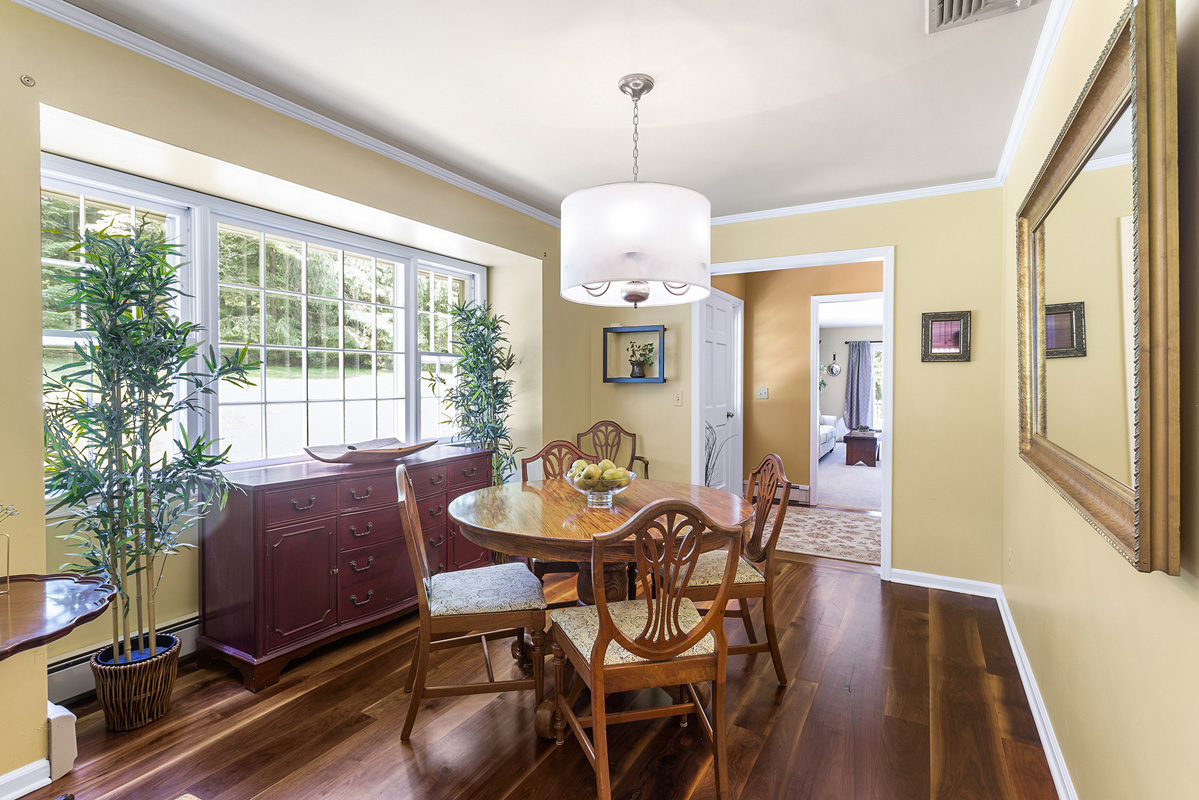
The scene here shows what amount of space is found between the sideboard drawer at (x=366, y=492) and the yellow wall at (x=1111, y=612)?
280cm

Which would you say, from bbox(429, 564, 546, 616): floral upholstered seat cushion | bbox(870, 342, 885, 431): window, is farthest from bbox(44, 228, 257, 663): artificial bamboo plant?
bbox(870, 342, 885, 431): window

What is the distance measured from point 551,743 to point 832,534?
3.65m

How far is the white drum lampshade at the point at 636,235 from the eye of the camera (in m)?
2.30

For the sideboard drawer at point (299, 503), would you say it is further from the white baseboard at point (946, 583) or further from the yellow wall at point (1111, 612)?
the white baseboard at point (946, 583)

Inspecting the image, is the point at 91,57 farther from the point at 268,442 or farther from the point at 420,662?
the point at 420,662

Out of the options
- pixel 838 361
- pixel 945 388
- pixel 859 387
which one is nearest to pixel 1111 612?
pixel 945 388

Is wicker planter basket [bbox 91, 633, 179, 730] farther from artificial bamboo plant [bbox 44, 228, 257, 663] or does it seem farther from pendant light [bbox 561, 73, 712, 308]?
pendant light [bbox 561, 73, 712, 308]

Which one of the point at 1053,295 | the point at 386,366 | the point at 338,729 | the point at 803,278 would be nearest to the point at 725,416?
the point at 803,278

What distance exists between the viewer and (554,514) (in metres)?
2.36

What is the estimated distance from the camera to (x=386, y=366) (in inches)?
154

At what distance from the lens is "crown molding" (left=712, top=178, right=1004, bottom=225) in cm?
374

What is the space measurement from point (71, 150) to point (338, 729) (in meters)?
2.44

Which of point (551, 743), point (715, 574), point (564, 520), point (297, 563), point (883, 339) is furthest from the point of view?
point (883, 339)

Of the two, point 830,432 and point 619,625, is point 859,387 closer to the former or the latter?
point 830,432
